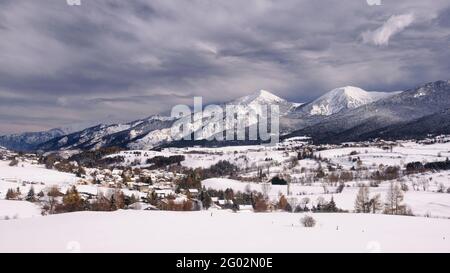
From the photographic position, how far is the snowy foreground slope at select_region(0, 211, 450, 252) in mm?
14680

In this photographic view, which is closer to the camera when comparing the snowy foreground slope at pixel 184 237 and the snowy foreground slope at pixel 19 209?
the snowy foreground slope at pixel 184 237

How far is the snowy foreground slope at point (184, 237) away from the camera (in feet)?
48.2

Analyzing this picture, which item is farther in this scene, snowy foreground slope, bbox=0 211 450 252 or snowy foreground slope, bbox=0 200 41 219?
snowy foreground slope, bbox=0 200 41 219

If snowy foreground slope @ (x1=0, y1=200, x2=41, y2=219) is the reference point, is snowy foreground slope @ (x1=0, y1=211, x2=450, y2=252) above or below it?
above

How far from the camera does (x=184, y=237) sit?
55.8 feet

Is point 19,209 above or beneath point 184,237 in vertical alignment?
beneath

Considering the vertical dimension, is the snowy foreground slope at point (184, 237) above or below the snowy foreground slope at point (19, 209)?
above

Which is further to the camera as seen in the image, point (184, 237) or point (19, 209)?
point (19, 209)

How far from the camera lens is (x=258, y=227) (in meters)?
21.1
